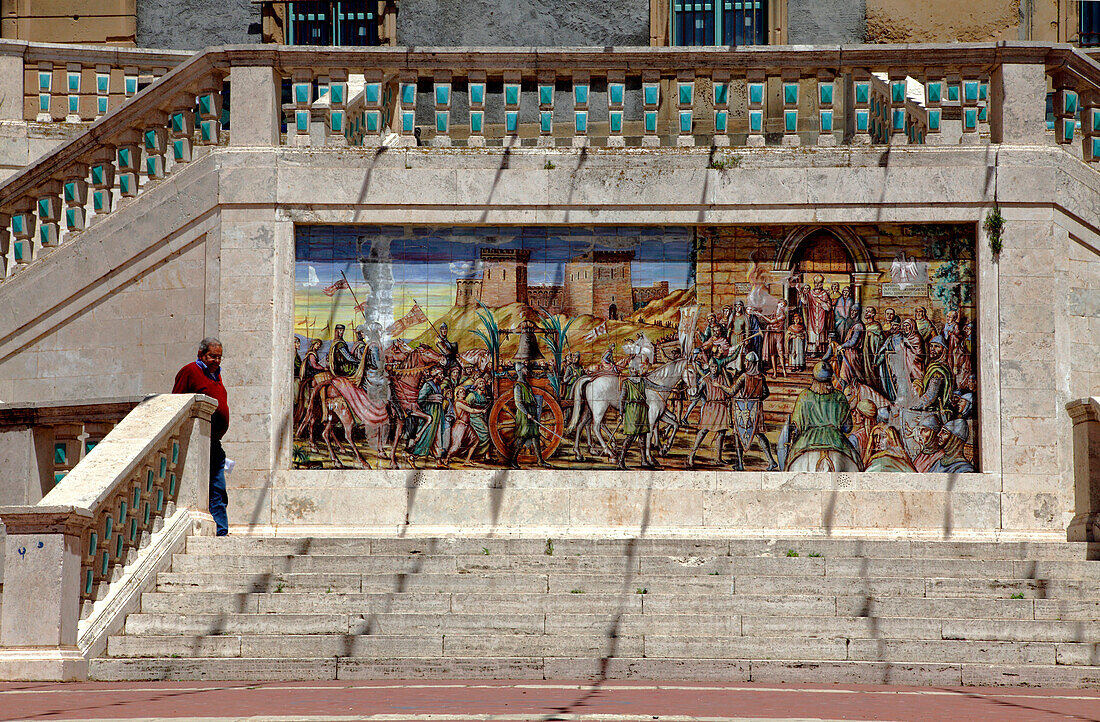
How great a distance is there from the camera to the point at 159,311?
12469mm

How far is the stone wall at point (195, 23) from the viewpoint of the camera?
717 inches

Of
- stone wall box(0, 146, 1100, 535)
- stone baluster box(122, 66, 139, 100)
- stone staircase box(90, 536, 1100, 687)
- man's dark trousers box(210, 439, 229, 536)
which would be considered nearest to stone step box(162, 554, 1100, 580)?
stone staircase box(90, 536, 1100, 687)

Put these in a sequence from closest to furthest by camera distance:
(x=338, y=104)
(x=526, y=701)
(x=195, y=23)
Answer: (x=526, y=701), (x=338, y=104), (x=195, y=23)

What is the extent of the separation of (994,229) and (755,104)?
2.31 m

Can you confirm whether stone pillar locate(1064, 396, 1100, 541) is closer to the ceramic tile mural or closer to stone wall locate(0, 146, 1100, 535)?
stone wall locate(0, 146, 1100, 535)

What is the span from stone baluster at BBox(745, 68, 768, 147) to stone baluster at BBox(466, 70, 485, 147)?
2.35 meters

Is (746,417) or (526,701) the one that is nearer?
(526,701)

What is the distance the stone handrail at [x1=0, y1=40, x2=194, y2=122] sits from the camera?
617 inches

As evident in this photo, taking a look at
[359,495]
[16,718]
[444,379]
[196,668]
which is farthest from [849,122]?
[16,718]

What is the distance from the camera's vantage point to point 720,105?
40.3ft

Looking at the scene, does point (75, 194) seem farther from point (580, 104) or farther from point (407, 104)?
point (580, 104)

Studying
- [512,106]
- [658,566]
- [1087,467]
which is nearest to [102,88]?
[512,106]

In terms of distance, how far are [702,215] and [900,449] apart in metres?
2.61

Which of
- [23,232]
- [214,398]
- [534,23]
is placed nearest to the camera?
[214,398]
